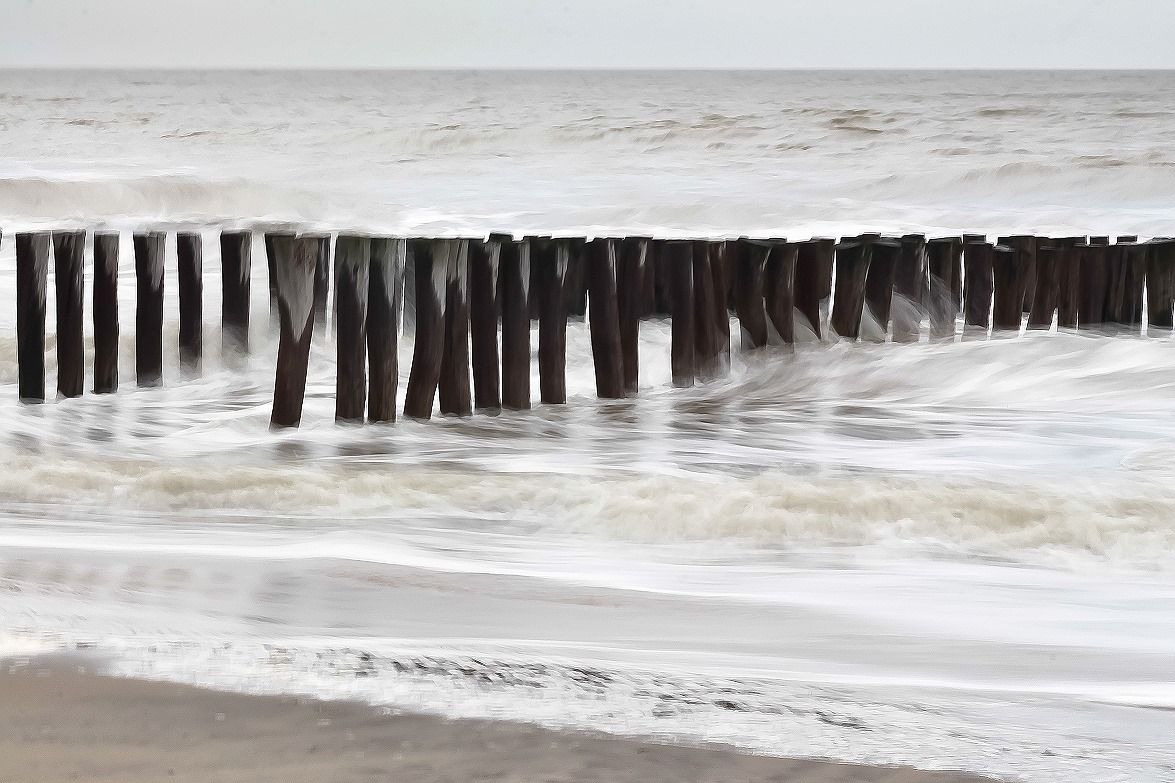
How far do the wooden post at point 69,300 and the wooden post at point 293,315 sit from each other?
82 cm

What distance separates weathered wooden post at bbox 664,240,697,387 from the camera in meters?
4.49

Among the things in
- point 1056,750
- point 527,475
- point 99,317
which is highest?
point 99,317

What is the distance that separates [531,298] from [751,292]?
103 cm

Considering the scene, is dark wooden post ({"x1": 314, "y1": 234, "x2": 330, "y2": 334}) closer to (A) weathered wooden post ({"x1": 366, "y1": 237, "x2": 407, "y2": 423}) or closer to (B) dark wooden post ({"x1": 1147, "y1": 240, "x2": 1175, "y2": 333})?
(A) weathered wooden post ({"x1": 366, "y1": 237, "x2": 407, "y2": 423})

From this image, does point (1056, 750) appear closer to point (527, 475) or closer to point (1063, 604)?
point (1063, 604)

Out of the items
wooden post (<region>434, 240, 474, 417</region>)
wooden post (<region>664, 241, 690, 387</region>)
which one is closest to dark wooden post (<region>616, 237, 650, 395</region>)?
wooden post (<region>664, 241, 690, 387</region>)

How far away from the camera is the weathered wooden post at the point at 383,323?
3.85 metres

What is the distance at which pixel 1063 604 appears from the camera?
Answer: 8.81ft

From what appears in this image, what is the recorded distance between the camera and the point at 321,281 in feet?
16.1

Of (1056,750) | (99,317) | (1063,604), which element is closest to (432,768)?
(1056,750)

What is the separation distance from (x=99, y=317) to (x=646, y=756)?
3.31 metres

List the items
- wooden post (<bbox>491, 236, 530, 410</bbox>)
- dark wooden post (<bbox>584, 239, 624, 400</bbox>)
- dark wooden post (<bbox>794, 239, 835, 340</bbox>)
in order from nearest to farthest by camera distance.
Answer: wooden post (<bbox>491, 236, 530, 410</bbox>), dark wooden post (<bbox>584, 239, 624, 400</bbox>), dark wooden post (<bbox>794, 239, 835, 340</bbox>)

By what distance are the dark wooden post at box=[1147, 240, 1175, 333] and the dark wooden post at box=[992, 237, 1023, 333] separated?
592 millimetres

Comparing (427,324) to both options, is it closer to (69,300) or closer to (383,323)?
(383,323)
